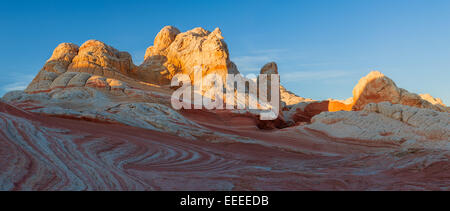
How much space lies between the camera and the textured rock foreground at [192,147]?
4.43m

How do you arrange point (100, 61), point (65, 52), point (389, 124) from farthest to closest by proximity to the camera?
point (65, 52), point (100, 61), point (389, 124)

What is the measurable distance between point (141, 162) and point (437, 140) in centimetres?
Answer: 1144

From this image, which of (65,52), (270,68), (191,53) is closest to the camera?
(65,52)

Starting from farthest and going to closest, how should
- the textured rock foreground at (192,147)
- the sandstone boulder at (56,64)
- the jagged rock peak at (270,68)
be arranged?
1. the jagged rock peak at (270,68)
2. the sandstone boulder at (56,64)
3. the textured rock foreground at (192,147)

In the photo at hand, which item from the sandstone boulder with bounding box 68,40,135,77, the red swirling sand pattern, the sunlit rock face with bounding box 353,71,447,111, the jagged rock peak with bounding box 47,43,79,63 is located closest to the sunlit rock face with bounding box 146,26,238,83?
the sandstone boulder with bounding box 68,40,135,77

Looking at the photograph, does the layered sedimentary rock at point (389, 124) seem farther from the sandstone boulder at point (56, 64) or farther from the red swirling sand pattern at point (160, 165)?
the sandstone boulder at point (56, 64)

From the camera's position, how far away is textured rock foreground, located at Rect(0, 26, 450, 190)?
4426 mm

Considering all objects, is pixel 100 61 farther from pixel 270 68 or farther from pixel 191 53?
pixel 270 68

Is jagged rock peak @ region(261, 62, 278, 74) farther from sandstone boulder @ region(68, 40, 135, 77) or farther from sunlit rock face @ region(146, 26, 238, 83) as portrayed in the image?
sandstone boulder @ region(68, 40, 135, 77)

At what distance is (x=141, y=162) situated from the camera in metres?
5.84

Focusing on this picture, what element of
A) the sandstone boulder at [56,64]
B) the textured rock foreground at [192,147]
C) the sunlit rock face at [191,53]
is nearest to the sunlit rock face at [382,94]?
the textured rock foreground at [192,147]

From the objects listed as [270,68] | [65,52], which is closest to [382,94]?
[270,68]

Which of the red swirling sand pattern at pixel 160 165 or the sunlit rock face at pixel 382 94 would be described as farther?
the sunlit rock face at pixel 382 94

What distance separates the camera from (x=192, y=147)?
8.05m
